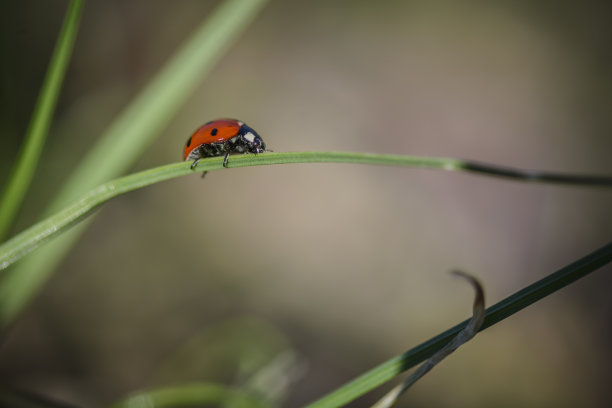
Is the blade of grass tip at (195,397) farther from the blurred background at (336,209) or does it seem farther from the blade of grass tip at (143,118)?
the blurred background at (336,209)

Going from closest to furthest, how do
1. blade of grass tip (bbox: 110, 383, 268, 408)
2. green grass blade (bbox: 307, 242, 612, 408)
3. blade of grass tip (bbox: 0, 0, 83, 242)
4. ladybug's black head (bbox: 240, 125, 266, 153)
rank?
green grass blade (bbox: 307, 242, 612, 408) → blade of grass tip (bbox: 0, 0, 83, 242) → blade of grass tip (bbox: 110, 383, 268, 408) → ladybug's black head (bbox: 240, 125, 266, 153)

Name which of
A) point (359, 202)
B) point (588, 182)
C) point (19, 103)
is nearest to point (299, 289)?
point (359, 202)

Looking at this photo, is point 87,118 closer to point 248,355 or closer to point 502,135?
point 248,355

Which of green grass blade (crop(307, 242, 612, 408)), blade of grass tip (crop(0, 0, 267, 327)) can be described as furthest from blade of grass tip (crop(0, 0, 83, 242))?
green grass blade (crop(307, 242, 612, 408))

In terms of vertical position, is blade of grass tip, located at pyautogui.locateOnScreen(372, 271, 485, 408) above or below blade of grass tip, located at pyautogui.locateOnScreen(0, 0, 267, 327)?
below

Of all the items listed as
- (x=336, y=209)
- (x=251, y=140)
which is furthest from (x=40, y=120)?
(x=336, y=209)

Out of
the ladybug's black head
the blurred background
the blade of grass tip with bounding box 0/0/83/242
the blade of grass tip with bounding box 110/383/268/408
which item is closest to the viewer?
the blade of grass tip with bounding box 0/0/83/242

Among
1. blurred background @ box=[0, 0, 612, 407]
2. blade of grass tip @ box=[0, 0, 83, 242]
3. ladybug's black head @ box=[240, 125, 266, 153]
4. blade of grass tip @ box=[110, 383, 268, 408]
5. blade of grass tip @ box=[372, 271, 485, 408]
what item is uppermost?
blurred background @ box=[0, 0, 612, 407]

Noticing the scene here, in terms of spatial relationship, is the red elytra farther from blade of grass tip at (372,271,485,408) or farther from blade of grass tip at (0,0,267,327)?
blade of grass tip at (372,271,485,408)

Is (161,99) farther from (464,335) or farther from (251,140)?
(464,335)
